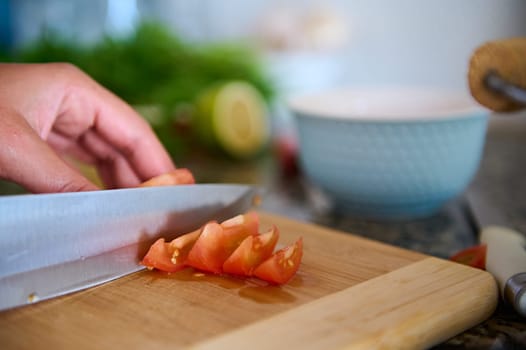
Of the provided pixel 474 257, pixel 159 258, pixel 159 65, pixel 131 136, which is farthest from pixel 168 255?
→ pixel 159 65

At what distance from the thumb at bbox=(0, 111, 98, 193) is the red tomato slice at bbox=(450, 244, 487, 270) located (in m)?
0.51

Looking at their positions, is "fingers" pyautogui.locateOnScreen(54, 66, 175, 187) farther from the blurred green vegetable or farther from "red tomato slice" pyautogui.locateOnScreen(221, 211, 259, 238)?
the blurred green vegetable

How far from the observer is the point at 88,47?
202 cm

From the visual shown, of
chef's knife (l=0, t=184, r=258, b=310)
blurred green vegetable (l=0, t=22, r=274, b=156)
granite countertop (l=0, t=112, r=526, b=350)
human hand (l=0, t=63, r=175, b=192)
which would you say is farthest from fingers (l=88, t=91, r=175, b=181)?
blurred green vegetable (l=0, t=22, r=274, b=156)

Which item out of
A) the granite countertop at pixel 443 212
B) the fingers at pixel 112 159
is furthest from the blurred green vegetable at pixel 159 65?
the fingers at pixel 112 159

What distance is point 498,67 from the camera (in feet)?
2.67

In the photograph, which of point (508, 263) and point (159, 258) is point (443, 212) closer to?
point (508, 263)

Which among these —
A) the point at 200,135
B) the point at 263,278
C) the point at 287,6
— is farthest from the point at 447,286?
the point at 287,6

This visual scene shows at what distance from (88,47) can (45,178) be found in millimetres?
1393

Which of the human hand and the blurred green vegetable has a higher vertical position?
the human hand

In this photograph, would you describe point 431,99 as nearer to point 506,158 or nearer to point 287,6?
point 506,158

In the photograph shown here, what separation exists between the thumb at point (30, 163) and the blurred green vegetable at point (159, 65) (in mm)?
975

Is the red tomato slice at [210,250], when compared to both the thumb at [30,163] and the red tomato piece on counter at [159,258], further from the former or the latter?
the thumb at [30,163]

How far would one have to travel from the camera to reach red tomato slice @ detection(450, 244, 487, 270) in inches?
31.9
